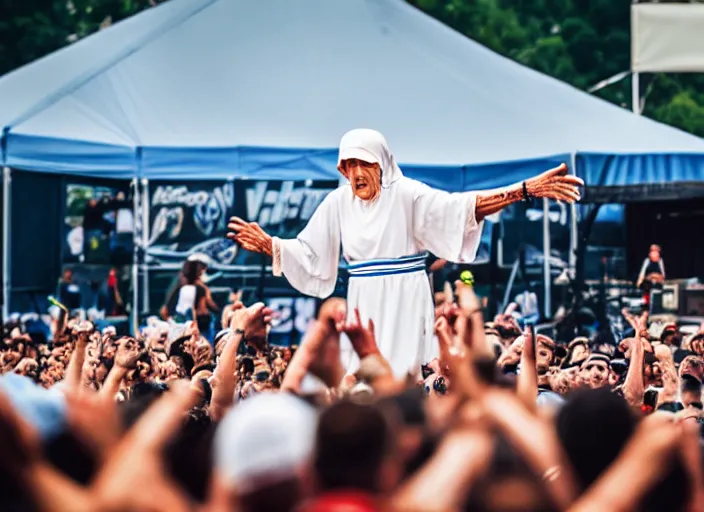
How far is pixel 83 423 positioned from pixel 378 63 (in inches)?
547

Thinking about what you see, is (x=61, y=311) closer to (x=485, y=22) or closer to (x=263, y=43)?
(x=263, y=43)

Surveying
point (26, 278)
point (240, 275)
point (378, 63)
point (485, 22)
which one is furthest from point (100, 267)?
point (485, 22)

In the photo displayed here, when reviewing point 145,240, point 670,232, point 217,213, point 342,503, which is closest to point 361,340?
point 342,503

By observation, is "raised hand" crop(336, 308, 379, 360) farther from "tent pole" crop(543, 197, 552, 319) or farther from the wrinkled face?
"tent pole" crop(543, 197, 552, 319)

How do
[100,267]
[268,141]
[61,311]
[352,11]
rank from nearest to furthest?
[61,311] → [268,141] → [100,267] → [352,11]

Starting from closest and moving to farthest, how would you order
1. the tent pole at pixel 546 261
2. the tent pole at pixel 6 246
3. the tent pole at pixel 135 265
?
the tent pole at pixel 135 265 < the tent pole at pixel 546 261 < the tent pole at pixel 6 246

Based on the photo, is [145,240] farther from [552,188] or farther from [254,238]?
[552,188]

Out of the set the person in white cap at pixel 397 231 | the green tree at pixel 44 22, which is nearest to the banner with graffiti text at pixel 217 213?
the person in white cap at pixel 397 231

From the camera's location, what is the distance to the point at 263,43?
1791 cm

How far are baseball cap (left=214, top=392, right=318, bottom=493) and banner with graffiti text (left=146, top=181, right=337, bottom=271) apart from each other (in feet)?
39.5

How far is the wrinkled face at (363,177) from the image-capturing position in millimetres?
8305

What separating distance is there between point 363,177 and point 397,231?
0.34 metres

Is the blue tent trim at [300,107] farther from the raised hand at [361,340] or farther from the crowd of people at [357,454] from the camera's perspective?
the crowd of people at [357,454]

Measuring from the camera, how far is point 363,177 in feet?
27.3
